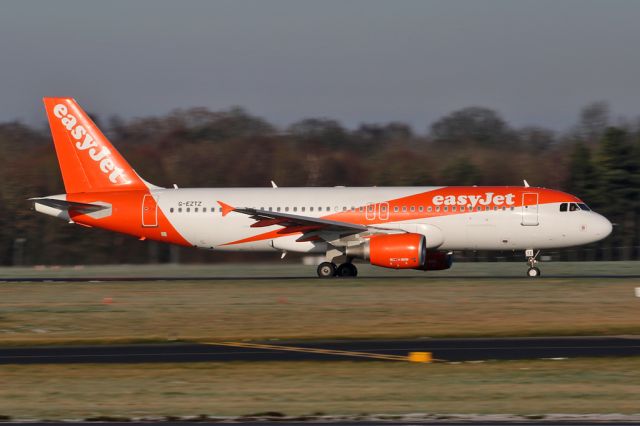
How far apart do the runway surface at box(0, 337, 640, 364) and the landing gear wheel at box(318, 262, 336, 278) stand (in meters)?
16.9

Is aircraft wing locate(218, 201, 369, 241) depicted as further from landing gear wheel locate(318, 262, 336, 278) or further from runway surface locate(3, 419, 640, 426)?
runway surface locate(3, 419, 640, 426)

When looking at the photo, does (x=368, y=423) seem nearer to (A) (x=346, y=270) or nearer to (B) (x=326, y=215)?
(B) (x=326, y=215)

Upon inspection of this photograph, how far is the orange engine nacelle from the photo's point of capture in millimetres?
36812

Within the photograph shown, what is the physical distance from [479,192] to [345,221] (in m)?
5.32

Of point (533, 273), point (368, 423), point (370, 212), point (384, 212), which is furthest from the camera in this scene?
point (370, 212)

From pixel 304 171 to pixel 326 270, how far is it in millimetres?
39008

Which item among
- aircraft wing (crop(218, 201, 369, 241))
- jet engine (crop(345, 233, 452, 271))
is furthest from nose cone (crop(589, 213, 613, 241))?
aircraft wing (crop(218, 201, 369, 241))

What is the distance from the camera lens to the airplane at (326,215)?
38625 mm

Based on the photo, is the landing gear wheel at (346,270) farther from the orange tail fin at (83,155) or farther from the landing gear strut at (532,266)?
the orange tail fin at (83,155)

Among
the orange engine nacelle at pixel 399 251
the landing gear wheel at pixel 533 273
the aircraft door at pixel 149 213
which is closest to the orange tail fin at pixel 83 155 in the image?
the aircraft door at pixel 149 213

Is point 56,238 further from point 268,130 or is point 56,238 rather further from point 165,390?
point 165,390

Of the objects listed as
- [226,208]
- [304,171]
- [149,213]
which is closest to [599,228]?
[226,208]

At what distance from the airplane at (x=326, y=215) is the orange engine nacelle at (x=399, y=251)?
4cm

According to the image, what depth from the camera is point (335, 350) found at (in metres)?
21.3
